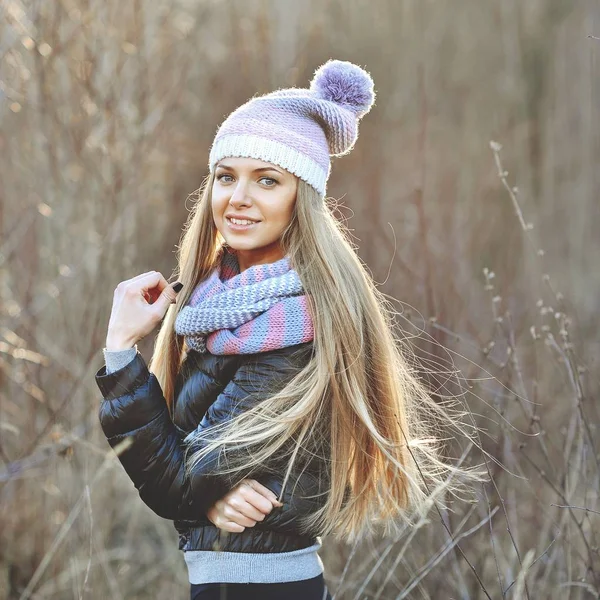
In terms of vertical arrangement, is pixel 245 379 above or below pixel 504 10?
below

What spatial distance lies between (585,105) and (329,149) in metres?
4.71

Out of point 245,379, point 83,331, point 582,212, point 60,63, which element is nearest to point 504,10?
point 582,212

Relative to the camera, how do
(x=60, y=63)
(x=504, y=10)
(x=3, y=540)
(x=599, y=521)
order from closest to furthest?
(x=599, y=521)
(x=3, y=540)
(x=60, y=63)
(x=504, y=10)

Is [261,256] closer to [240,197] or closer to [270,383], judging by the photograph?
[240,197]

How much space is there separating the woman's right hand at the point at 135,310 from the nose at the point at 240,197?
266 millimetres

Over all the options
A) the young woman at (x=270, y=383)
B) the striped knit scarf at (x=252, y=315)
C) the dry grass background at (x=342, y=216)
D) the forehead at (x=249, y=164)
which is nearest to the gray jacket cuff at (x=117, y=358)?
the young woman at (x=270, y=383)

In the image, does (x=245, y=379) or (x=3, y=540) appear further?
(x=3, y=540)

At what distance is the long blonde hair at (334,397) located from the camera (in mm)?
2084

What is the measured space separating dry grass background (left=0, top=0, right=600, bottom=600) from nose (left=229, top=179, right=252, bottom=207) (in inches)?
25.0

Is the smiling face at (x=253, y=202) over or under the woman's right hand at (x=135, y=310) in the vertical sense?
over

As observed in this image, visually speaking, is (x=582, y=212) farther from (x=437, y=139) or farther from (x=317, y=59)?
(x=317, y=59)

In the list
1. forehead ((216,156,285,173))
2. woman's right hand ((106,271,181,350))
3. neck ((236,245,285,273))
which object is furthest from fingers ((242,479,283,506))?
forehead ((216,156,285,173))

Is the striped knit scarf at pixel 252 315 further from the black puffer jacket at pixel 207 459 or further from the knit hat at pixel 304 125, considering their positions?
the knit hat at pixel 304 125

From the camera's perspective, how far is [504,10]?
7266 millimetres
